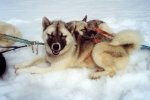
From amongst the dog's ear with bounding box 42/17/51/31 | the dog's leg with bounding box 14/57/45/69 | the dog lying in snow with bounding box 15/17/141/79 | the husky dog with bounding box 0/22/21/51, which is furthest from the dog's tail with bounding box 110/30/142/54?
the husky dog with bounding box 0/22/21/51

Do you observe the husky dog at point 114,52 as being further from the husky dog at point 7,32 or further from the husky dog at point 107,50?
the husky dog at point 7,32

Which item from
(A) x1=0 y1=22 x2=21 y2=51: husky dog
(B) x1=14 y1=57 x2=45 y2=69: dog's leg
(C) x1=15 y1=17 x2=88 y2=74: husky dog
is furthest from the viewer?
(A) x1=0 y1=22 x2=21 y2=51: husky dog

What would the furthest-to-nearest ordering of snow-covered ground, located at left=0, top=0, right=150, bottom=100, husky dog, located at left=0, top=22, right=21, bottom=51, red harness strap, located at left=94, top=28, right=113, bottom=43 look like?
husky dog, located at left=0, top=22, right=21, bottom=51
red harness strap, located at left=94, top=28, right=113, bottom=43
snow-covered ground, located at left=0, top=0, right=150, bottom=100

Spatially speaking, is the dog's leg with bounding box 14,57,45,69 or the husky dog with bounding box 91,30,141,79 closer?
the husky dog with bounding box 91,30,141,79

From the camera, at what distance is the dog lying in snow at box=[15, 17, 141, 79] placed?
2.35 meters

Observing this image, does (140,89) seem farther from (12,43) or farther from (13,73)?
(12,43)

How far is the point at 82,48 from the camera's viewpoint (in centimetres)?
244

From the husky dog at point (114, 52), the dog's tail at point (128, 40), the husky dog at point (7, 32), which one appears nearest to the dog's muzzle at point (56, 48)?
the husky dog at point (114, 52)

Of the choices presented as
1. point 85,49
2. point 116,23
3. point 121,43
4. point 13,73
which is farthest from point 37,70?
point 116,23

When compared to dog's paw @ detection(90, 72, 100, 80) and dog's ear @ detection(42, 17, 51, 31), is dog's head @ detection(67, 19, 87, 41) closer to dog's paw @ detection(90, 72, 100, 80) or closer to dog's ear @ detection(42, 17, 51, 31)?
dog's ear @ detection(42, 17, 51, 31)

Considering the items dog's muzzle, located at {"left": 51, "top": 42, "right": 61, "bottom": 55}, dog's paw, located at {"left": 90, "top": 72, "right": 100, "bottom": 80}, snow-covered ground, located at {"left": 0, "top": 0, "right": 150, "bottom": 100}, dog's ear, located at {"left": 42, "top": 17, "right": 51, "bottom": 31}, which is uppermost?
dog's ear, located at {"left": 42, "top": 17, "right": 51, "bottom": 31}

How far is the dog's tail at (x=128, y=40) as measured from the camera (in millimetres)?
2375

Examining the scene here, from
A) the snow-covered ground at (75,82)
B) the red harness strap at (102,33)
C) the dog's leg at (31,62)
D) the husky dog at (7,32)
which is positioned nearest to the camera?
the snow-covered ground at (75,82)

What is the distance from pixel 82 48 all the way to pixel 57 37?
20cm
